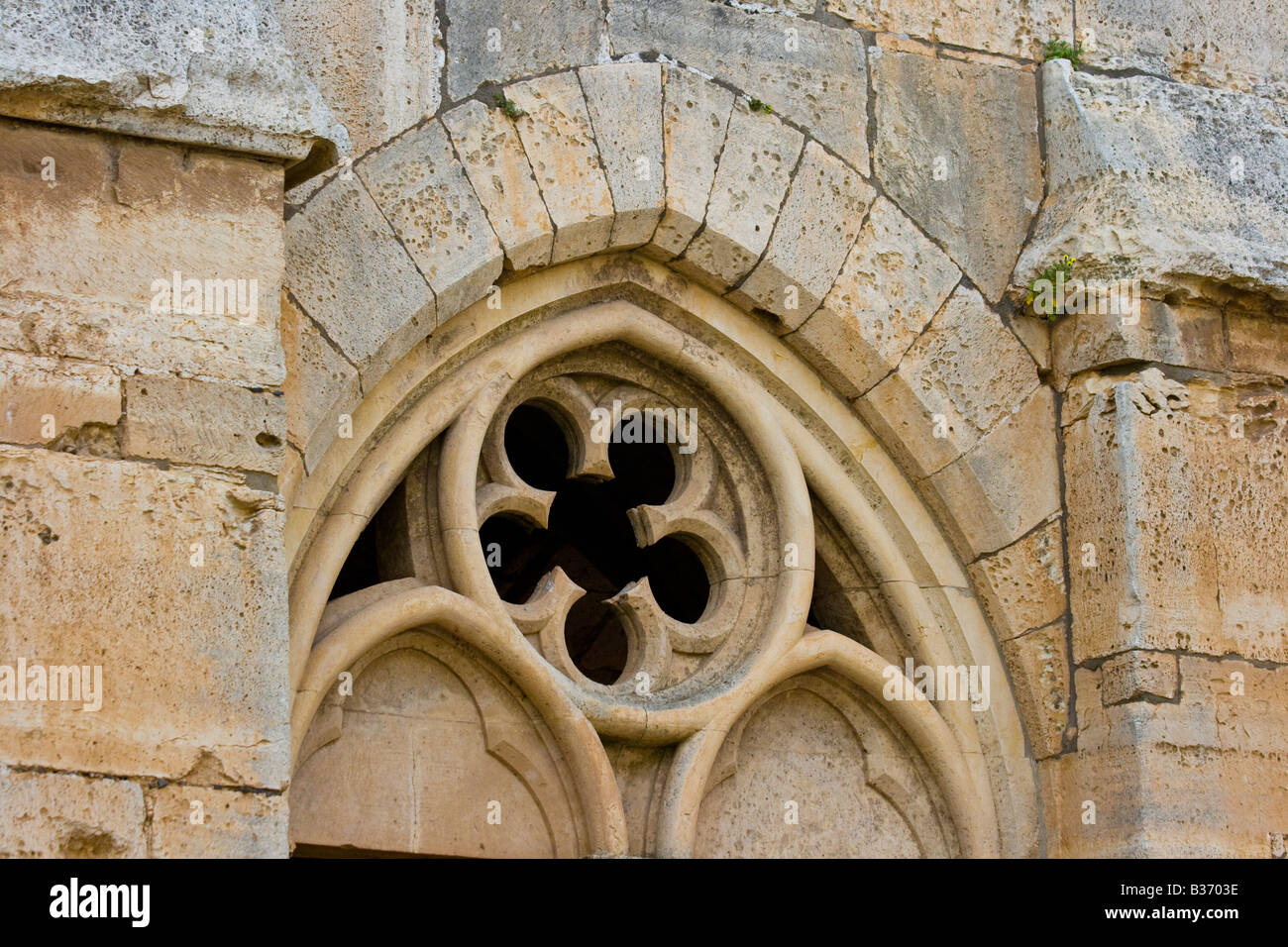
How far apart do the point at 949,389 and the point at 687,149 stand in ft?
2.85

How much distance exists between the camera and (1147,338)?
4996 millimetres

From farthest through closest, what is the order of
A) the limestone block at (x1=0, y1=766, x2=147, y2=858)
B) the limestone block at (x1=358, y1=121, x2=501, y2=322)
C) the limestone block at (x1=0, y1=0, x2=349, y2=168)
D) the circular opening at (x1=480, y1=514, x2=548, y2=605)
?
the circular opening at (x1=480, y1=514, x2=548, y2=605)
the limestone block at (x1=358, y1=121, x2=501, y2=322)
the limestone block at (x1=0, y1=0, x2=349, y2=168)
the limestone block at (x1=0, y1=766, x2=147, y2=858)

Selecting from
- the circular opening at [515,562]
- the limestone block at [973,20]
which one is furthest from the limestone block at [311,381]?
the circular opening at [515,562]

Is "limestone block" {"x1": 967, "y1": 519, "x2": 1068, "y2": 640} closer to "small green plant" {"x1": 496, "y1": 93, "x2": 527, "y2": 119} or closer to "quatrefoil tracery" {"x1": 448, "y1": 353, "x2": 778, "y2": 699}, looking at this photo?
"quatrefoil tracery" {"x1": 448, "y1": 353, "x2": 778, "y2": 699}

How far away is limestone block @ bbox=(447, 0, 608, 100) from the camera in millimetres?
4684

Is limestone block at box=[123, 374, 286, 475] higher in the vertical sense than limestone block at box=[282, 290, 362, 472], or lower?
lower

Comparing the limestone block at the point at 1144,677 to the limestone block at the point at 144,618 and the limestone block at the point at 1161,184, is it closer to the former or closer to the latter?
the limestone block at the point at 1161,184

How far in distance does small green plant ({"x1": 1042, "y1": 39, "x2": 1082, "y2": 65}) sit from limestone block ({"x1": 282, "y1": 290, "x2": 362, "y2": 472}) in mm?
2114

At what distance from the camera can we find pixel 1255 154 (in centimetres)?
527

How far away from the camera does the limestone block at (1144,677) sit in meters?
4.76

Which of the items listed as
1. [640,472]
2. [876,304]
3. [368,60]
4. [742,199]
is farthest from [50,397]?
[640,472]

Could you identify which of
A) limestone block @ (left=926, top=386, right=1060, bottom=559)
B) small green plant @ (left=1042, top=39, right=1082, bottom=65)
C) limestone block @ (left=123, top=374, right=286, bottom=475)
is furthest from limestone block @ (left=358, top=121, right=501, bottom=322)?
small green plant @ (left=1042, top=39, right=1082, bottom=65)

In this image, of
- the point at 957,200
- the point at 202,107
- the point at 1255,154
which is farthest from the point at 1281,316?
the point at 202,107

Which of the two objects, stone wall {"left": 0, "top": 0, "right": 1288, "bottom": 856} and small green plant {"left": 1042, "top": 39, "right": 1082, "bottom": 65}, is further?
small green plant {"left": 1042, "top": 39, "right": 1082, "bottom": 65}
